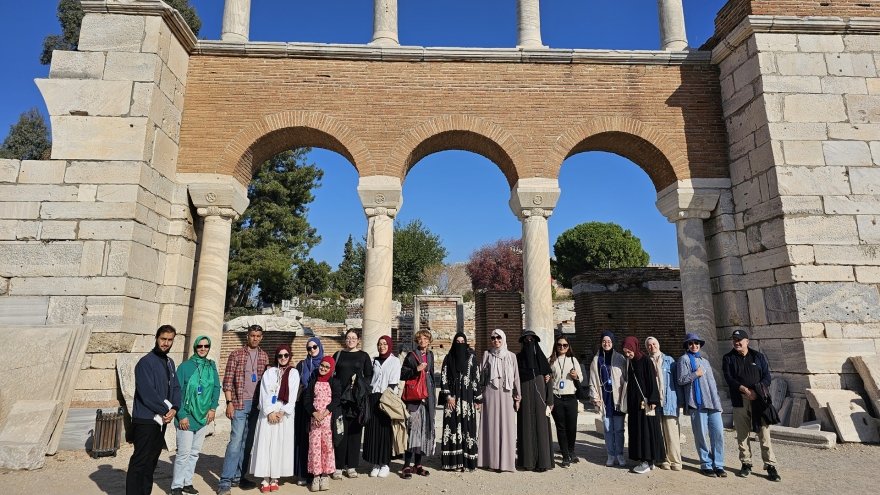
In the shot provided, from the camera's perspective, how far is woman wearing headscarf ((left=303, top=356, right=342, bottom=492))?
4.76m

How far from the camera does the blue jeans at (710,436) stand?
203 inches

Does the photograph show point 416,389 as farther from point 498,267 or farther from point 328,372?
point 498,267

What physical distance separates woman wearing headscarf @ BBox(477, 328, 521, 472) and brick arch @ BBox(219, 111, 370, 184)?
16.2 ft

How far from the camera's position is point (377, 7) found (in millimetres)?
9781

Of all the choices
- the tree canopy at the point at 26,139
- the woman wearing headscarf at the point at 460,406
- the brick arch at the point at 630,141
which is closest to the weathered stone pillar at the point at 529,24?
the brick arch at the point at 630,141

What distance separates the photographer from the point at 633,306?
13359 millimetres

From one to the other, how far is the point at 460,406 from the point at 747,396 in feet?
10.4

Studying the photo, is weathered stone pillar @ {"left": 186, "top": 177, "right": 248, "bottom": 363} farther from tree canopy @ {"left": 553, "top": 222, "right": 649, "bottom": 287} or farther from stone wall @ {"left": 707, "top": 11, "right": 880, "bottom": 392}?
tree canopy @ {"left": 553, "top": 222, "right": 649, "bottom": 287}

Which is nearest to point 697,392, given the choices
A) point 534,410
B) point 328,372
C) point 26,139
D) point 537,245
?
point 534,410

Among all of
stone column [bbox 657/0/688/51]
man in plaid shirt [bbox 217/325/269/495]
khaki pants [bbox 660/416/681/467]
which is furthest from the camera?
stone column [bbox 657/0/688/51]

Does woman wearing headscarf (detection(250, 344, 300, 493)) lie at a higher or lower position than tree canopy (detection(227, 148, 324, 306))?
lower

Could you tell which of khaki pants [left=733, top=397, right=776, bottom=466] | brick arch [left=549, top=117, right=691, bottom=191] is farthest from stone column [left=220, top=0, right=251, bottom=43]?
khaki pants [left=733, top=397, right=776, bottom=466]

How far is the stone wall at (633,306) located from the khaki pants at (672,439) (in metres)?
7.77

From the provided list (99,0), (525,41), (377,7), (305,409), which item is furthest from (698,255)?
(99,0)
